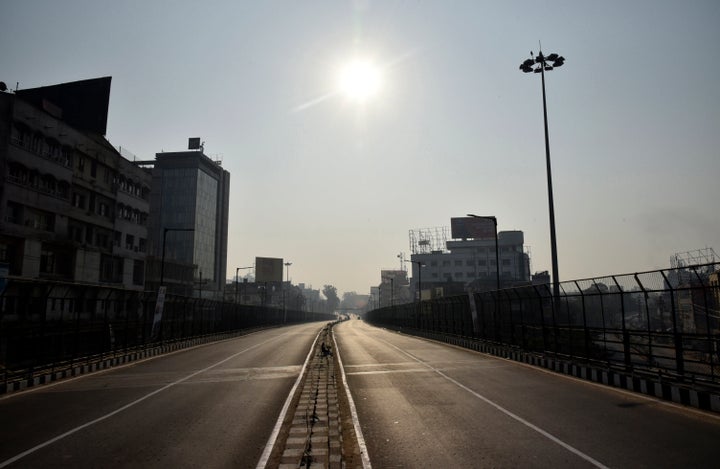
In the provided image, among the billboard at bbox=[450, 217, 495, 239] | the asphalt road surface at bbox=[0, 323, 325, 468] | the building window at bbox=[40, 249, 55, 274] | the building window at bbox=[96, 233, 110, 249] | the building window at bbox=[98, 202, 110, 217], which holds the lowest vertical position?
the asphalt road surface at bbox=[0, 323, 325, 468]

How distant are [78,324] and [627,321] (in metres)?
21.3

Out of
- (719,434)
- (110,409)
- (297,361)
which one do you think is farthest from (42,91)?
(719,434)

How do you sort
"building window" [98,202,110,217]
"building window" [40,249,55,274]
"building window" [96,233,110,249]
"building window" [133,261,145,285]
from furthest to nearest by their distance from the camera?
1. "building window" [133,261,145,285]
2. "building window" [98,202,110,217]
3. "building window" [96,233,110,249]
4. "building window" [40,249,55,274]

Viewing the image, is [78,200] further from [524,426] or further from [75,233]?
[524,426]

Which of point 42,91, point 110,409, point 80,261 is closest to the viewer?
point 110,409

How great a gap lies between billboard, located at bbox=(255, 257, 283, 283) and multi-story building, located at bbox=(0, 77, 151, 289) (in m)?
45.9

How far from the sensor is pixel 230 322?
50312 mm

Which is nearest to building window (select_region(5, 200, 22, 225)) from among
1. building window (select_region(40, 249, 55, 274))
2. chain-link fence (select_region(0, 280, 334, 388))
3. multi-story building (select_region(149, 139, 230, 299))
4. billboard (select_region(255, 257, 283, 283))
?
building window (select_region(40, 249, 55, 274))

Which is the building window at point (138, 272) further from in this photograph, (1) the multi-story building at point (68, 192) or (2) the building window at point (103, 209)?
(2) the building window at point (103, 209)

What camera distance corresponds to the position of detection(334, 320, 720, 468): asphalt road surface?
7207mm

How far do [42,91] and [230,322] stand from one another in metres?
34.1

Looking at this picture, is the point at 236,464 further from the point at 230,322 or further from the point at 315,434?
the point at 230,322

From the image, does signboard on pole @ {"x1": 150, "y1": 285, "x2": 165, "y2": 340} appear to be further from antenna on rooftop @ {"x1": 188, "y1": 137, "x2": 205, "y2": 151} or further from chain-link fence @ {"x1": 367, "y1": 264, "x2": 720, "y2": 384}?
antenna on rooftop @ {"x1": 188, "y1": 137, "x2": 205, "y2": 151}

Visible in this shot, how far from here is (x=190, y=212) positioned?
387 feet
